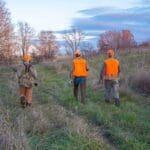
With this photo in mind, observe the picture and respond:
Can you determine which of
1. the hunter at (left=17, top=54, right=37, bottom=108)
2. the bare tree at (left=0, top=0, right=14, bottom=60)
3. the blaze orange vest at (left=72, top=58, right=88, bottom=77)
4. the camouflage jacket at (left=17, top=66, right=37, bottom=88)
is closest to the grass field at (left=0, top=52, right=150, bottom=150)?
the hunter at (left=17, top=54, right=37, bottom=108)

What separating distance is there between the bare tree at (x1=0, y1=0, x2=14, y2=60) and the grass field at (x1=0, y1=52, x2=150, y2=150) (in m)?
30.0

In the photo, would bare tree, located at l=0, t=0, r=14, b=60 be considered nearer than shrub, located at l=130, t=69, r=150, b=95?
No

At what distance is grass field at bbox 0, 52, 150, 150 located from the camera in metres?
9.55

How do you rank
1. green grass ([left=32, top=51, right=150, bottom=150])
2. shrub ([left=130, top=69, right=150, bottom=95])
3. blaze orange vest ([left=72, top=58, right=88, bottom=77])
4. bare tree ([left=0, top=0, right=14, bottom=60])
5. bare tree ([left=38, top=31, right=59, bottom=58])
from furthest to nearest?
bare tree ([left=38, top=31, right=59, bottom=58])
bare tree ([left=0, top=0, right=14, bottom=60])
shrub ([left=130, top=69, right=150, bottom=95])
blaze orange vest ([left=72, top=58, right=88, bottom=77])
green grass ([left=32, top=51, right=150, bottom=150])

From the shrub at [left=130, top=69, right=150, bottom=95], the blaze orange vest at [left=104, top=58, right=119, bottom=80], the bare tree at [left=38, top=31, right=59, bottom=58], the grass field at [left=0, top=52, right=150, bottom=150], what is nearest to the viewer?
the grass field at [left=0, top=52, right=150, bottom=150]

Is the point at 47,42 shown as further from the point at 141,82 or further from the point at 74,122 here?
the point at 74,122

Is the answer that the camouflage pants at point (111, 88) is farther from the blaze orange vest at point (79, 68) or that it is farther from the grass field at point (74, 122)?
the blaze orange vest at point (79, 68)

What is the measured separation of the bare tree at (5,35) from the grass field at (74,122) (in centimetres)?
3004

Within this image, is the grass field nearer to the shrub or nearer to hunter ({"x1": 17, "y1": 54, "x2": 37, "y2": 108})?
the shrub

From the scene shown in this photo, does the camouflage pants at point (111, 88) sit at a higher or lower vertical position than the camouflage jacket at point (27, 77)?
lower

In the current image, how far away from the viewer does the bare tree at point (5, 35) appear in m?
49.2

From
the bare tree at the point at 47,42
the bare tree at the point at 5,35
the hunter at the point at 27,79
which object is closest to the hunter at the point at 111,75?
the hunter at the point at 27,79

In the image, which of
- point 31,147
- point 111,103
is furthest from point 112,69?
point 31,147

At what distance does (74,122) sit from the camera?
11102 mm
